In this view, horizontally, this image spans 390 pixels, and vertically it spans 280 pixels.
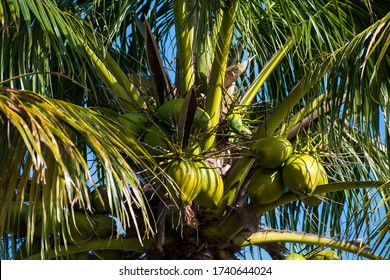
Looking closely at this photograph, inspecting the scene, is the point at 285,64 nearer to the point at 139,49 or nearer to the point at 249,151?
the point at 139,49

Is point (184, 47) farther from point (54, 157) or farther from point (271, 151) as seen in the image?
point (54, 157)

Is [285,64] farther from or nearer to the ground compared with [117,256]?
farther from the ground

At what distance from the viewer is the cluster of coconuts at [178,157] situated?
3.67 metres

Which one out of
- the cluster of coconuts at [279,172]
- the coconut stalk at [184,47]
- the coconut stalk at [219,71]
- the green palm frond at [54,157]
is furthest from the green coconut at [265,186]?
the green palm frond at [54,157]

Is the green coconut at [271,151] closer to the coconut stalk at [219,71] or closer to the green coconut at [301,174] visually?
the green coconut at [301,174]

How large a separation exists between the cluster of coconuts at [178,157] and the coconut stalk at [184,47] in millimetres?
280

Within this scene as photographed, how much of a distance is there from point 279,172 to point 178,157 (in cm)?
54

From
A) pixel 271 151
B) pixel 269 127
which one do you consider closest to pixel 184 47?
pixel 269 127

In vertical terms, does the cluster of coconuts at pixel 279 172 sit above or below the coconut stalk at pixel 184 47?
below

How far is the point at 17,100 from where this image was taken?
295 centimetres

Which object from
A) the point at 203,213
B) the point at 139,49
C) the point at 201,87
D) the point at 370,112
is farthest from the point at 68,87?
the point at 370,112

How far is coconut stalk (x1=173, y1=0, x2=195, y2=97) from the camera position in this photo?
168 inches

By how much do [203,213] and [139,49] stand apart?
176 centimetres

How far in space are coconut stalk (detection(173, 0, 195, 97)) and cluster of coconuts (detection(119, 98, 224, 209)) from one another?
0.92 feet
